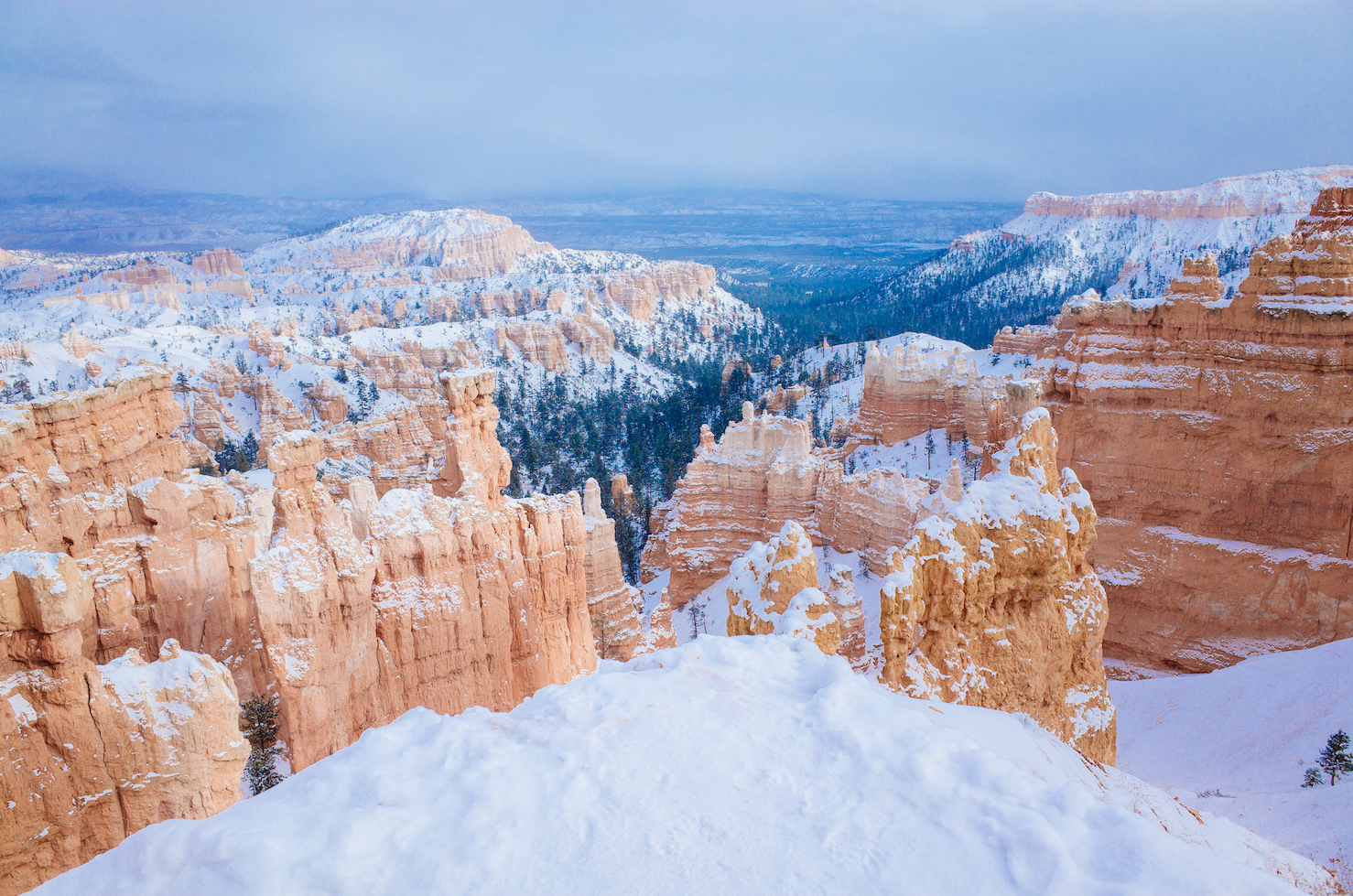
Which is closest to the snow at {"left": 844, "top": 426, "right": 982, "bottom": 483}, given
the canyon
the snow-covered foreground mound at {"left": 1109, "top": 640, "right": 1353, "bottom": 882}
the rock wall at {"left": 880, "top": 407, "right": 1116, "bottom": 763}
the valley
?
the valley

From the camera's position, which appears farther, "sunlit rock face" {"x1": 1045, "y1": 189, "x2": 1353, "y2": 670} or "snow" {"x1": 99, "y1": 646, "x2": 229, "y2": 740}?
"sunlit rock face" {"x1": 1045, "y1": 189, "x2": 1353, "y2": 670}

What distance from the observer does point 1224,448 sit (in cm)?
1989

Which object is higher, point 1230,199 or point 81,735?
point 1230,199

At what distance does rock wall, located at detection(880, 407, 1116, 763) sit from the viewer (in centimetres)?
956

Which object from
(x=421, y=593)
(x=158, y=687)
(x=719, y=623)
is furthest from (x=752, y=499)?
(x=158, y=687)

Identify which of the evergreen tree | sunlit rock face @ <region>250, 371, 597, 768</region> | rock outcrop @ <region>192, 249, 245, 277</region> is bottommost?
the evergreen tree

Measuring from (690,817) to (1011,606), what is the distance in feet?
24.7

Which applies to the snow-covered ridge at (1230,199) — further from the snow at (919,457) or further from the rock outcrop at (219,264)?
the rock outcrop at (219,264)

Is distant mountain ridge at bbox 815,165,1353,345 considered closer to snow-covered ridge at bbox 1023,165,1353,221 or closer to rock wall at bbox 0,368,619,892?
snow-covered ridge at bbox 1023,165,1353,221

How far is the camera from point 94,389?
43.2 feet

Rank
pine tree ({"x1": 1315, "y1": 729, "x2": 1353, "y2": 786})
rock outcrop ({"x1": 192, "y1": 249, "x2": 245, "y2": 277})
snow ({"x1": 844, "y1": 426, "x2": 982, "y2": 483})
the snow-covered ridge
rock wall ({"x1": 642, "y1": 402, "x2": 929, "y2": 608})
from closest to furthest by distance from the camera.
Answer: pine tree ({"x1": 1315, "y1": 729, "x2": 1353, "y2": 786}), rock wall ({"x1": 642, "y1": 402, "x2": 929, "y2": 608}), snow ({"x1": 844, "y1": 426, "x2": 982, "y2": 483}), the snow-covered ridge, rock outcrop ({"x1": 192, "y1": 249, "x2": 245, "y2": 277})

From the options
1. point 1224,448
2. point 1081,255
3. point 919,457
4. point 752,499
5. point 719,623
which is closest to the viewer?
point 1224,448

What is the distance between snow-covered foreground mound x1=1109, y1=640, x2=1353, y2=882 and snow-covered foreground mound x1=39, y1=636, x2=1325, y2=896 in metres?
5.74

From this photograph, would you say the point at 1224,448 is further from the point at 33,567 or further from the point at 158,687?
the point at 33,567
